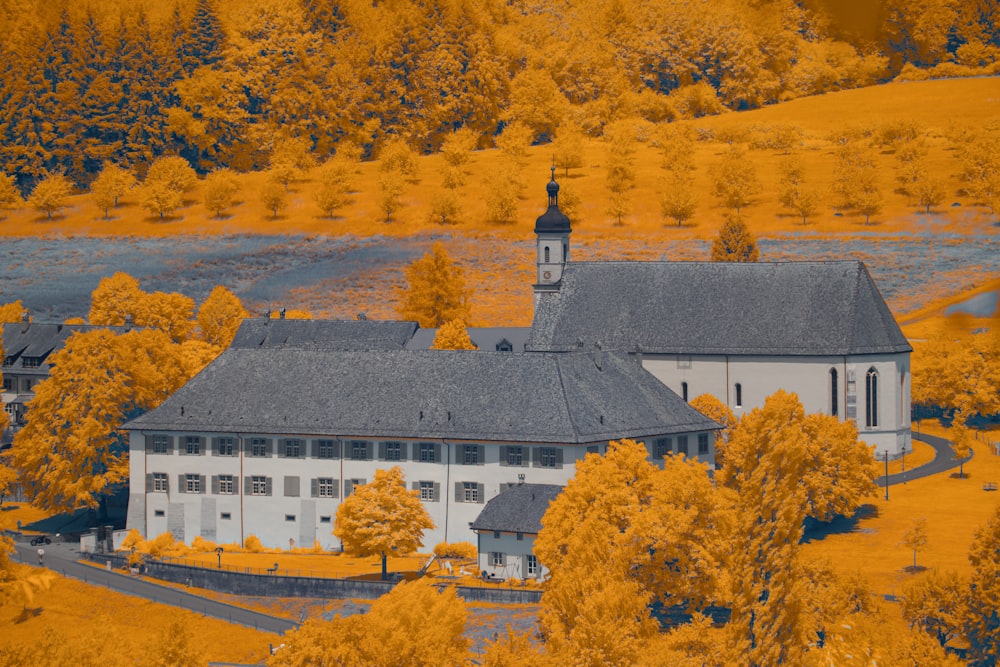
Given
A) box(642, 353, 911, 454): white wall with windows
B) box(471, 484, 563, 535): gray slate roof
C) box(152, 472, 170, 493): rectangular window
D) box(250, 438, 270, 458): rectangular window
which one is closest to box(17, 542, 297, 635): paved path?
box(152, 472, 170, 493): rectangular window

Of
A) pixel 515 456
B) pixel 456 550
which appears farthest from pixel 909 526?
pixel 456 550

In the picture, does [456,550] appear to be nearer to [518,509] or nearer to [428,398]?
[518,509]

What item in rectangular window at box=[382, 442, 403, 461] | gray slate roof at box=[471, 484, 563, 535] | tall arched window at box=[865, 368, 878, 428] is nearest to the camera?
gray slate roof at box=[471, 484, 563, 535]

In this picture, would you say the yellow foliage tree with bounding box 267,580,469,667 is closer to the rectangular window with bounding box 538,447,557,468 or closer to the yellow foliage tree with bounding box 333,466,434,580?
the yellow foliage tree with bounding box 333,466,434,580

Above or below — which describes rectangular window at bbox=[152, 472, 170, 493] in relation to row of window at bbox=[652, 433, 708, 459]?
below

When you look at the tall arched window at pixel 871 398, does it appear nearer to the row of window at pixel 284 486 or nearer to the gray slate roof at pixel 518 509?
the gray slate roof at pixel 518 509

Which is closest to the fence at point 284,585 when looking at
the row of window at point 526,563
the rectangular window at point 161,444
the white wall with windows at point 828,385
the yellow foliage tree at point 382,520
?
the row of window at point 526,563

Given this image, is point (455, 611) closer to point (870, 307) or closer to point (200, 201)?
point (870, 307)

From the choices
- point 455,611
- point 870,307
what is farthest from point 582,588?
point 870,307
